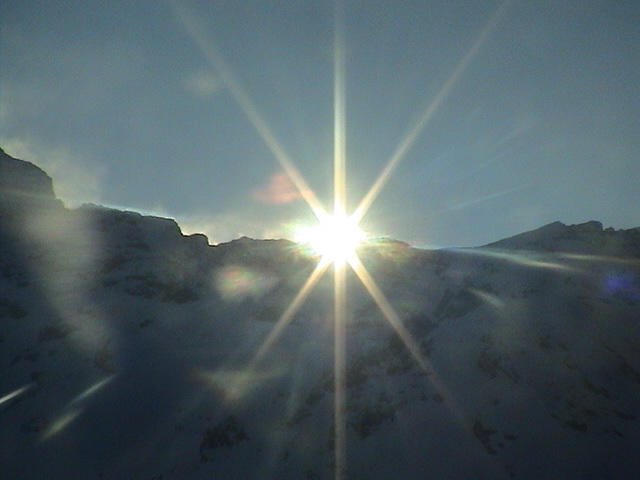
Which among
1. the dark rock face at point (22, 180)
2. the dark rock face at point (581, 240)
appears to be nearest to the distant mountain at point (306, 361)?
the dark rock face at point (581, 240)

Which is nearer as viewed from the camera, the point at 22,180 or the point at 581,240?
the point at 581,240

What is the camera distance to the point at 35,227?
157 ft

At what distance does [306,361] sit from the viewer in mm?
33688

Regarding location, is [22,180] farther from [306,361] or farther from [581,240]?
[581,240]

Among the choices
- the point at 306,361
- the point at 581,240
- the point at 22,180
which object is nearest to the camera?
the point at 306,361

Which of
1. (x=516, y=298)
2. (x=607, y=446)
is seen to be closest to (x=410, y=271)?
(x=516, y=298)

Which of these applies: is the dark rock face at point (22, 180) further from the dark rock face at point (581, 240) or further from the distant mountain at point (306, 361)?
the dark rock face at point (581, 240)

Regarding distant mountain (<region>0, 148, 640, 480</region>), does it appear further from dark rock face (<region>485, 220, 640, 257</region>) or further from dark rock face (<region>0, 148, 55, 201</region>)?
dark rock face (<region>0, 148, 55, 201</region>)

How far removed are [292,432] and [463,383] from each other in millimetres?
13025

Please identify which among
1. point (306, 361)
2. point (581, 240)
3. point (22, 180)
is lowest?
point (22, 180)

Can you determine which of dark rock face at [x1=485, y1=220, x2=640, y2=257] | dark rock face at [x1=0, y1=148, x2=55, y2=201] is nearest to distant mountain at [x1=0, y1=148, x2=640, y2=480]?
dark rock face at [x1=485, y1=220, x2=640, y2=257]

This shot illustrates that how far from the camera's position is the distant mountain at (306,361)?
2409 centimetres

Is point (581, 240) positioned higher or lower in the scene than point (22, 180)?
higher

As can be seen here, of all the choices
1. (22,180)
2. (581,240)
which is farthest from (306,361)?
(22,180)
